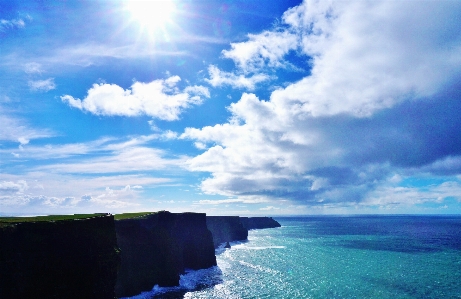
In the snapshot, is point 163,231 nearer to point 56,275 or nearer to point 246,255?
point 56,275

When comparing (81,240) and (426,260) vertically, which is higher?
(81,240)

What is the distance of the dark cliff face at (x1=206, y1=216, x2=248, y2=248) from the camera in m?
133

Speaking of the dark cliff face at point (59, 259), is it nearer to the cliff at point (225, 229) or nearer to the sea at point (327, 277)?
the sea at point (327, 277)

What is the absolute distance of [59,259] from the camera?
33469 mm

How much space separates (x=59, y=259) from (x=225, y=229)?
111m

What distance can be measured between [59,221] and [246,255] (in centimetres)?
6688

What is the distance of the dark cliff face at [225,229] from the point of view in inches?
5231

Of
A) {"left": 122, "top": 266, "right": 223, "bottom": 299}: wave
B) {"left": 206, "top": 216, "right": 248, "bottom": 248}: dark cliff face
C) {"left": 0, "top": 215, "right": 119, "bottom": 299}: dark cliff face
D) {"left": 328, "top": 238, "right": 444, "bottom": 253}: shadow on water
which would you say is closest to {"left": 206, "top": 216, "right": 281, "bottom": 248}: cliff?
{"left": 206, "top": 216, "right": 248, "bottom": 248}: dark cliff face


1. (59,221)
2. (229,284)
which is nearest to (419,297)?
(229,284)

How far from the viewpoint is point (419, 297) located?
151 ft

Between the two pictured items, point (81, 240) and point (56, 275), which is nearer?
point (56, 275)

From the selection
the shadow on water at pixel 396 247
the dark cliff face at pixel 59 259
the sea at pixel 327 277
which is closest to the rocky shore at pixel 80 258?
the dark cliff face at pixel 59 259

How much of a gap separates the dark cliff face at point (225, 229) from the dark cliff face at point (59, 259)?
94.8 m

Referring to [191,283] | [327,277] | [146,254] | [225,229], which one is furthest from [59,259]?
[225,229]
